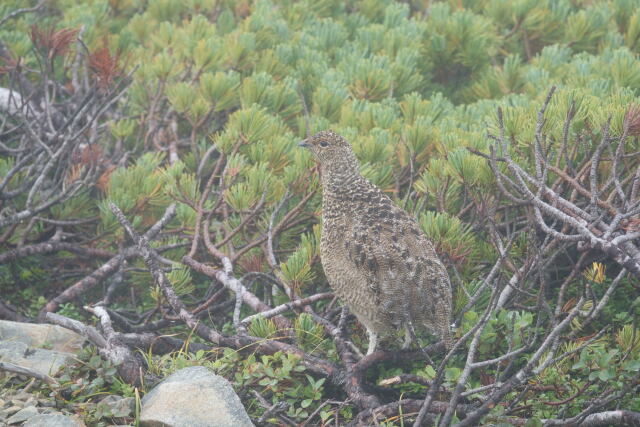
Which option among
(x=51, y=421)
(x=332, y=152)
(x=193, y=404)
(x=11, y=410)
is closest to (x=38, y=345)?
(x=11, y=410)

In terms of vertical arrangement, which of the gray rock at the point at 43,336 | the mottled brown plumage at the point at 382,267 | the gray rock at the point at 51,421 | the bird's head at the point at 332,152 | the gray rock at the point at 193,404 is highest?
Answer: the bird's head at the point at 332,152

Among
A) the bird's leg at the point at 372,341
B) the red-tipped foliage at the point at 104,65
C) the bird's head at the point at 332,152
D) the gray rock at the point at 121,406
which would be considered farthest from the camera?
the red-tipped foliage at the point at 104,65

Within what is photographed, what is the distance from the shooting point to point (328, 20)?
572cm

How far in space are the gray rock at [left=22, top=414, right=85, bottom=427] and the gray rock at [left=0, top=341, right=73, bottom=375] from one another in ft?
1.03

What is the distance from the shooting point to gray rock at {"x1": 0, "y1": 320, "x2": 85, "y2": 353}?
124 inches

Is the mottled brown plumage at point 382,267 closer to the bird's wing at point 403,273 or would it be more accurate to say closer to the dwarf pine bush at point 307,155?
the bird's wing at point 403,273

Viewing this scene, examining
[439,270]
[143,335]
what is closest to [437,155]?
[439,270]

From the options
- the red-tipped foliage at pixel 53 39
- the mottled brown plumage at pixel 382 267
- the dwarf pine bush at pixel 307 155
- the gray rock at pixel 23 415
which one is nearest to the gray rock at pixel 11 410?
the gray rock at pixel 23 415

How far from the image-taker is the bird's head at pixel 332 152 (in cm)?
339

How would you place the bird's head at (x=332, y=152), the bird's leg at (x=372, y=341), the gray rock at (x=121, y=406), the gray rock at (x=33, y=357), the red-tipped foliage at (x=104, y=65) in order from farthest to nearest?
1. the red-tipped foliage at (x=104, y=65)
2. the bird's head at (x=332, y=152)
3. the bird's leg at (x=372, y=341)
4. the gray rock at (x=33, y=357)
5. the gray rock at (x=121, y=406)

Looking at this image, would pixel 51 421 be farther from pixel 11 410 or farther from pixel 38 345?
pixel 38 345

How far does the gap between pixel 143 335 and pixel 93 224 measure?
3.84ft

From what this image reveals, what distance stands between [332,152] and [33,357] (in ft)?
4.81

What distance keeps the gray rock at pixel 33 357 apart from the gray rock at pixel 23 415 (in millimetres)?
237
